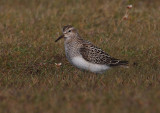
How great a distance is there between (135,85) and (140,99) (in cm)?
177

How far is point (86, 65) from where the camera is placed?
29.6 ft

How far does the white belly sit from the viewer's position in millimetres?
8930

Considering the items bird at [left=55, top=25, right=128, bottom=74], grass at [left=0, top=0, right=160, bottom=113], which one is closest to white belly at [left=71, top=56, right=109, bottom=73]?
bird at [left=55, top=25, right=128, bottom=74]

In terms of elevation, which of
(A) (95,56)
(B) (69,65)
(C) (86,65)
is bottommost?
(B) (69,65)

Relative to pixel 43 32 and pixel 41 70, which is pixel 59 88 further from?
pixel 43 32

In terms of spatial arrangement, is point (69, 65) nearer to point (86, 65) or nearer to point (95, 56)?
point (95, 56)

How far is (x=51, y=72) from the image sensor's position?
32.9 feet

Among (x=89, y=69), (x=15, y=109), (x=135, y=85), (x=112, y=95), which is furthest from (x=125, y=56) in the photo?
(x=15, y=109)

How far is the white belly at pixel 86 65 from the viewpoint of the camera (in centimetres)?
893

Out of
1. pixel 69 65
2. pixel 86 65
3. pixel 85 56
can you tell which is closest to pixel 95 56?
pixel 85 56

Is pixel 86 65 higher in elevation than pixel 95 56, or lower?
lower

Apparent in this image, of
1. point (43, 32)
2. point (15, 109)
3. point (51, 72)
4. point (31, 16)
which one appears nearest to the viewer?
point (15, 109)

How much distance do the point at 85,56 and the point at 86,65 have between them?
23 cm

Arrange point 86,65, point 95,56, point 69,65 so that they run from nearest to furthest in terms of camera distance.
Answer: point 86,65, point 95,56, point 69,65
